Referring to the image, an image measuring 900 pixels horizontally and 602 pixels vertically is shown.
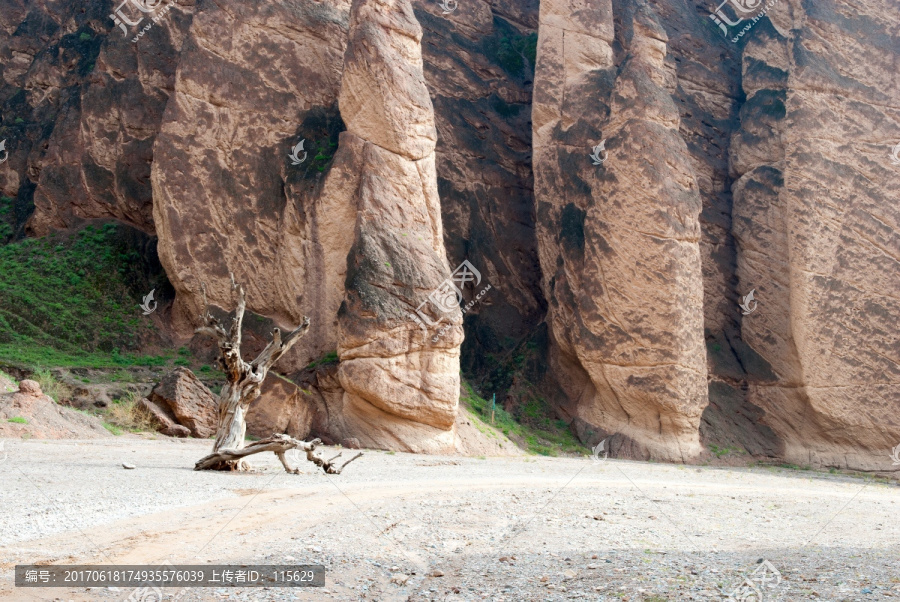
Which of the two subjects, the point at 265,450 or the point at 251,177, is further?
the point at 251,177

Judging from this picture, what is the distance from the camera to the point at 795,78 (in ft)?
96.2

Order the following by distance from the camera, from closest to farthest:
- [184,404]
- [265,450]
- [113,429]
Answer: [265,450], [113,429], [184,404]

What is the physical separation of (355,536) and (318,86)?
20358mm

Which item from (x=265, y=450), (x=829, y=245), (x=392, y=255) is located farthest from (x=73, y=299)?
(x=829, y=245)

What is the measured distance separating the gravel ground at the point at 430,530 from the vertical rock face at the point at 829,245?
12.0 meters

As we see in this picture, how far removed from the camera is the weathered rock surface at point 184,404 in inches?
779

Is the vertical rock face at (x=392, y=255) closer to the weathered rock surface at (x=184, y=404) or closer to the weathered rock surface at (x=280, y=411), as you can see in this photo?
the weathered rock surface at (x=280, y=411)

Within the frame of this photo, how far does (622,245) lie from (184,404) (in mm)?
14333

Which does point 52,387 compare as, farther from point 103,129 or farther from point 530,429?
point 530,429

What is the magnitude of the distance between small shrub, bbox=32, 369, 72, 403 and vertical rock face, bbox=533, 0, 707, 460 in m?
15.3

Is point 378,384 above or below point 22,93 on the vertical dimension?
below

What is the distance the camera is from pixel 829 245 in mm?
28094

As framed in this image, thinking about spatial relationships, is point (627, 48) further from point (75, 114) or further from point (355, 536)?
point (355, 536)

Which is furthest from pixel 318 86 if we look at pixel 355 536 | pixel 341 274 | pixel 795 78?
pixel 355 536
